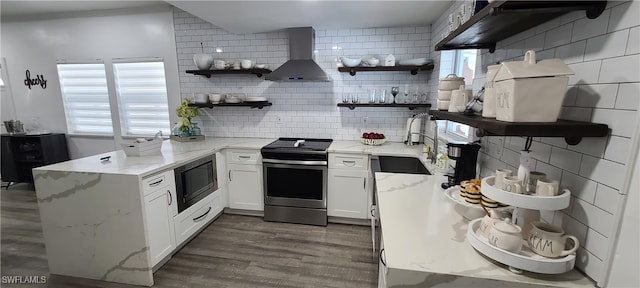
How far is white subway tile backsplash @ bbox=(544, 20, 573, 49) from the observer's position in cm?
100

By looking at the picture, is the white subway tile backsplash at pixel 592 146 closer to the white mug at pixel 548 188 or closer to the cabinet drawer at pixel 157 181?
the white mug at pixel 548 188

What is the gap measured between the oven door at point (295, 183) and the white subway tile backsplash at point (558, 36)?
6.92 feet

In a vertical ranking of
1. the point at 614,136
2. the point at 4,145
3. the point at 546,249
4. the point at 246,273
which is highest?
the point at 614,136

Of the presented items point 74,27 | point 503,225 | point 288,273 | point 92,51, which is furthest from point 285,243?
point 74,27

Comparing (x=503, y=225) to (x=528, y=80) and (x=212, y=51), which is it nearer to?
(x=528, y=80)

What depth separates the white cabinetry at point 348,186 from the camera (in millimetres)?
2902

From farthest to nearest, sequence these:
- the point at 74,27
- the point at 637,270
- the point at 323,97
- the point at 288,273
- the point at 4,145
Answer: the point at 4,145 → the point at 74,27 → the point at 323,97 → the point at 288,273 → the point at 637,270

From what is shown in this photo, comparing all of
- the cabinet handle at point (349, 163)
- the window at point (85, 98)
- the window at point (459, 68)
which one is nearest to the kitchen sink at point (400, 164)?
the cabinet handle at point (349, 163)

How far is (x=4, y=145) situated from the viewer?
163 inches

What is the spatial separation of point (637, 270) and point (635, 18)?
0.70 meters

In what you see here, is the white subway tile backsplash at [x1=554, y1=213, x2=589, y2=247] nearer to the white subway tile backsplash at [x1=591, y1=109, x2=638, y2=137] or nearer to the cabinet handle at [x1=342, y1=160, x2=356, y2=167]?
the white subway tile backsplash at [x1=591, y1=109, x2=638, y2=137]

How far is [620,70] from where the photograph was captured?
31.3 inches

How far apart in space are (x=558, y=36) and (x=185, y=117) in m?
3.68

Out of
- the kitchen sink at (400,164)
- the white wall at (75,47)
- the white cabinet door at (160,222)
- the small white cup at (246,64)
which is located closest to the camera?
the white cabinet door at (160,222)
